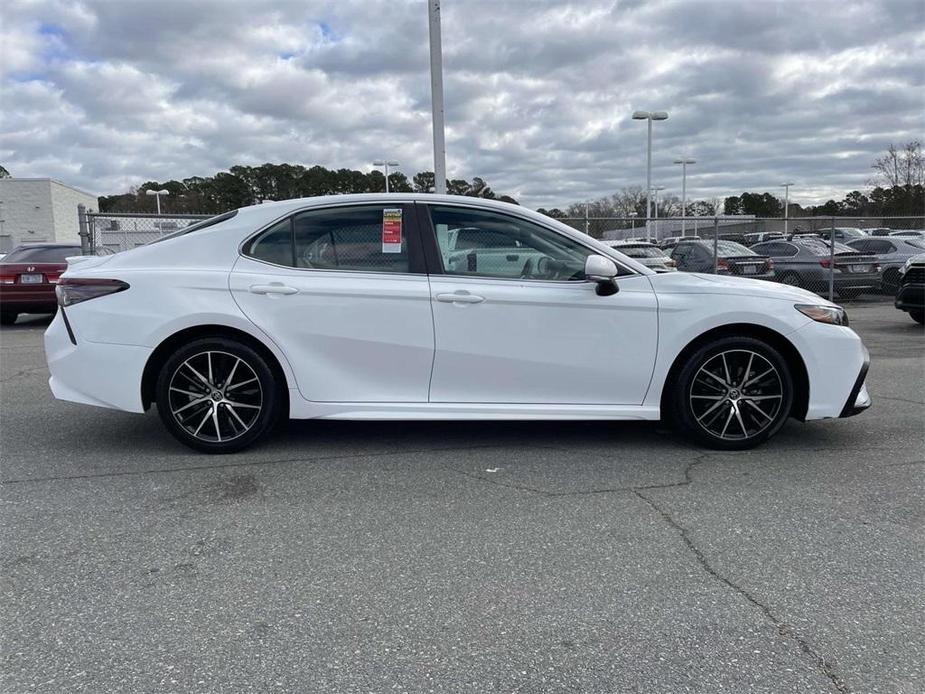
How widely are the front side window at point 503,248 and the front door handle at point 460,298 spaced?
0.58ft

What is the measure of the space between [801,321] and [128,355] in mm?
4324

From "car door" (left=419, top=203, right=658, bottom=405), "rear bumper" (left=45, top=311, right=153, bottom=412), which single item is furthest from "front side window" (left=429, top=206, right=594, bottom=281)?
"rear bumper" (left=45, top=311, right=153, bottom=412)

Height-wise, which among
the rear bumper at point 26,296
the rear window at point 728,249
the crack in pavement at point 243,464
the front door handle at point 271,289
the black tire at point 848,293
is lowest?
the crack in pavement at point 243,464

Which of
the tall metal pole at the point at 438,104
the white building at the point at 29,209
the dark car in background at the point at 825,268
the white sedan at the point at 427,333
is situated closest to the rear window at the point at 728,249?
the dark car in background at the point at 825,268

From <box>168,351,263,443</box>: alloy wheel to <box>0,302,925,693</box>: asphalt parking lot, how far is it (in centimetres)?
21

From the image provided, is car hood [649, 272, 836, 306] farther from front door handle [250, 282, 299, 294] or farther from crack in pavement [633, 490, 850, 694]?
front door handle [250, 282, 299, 294]

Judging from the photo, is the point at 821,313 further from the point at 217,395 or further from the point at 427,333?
the point at 217,395

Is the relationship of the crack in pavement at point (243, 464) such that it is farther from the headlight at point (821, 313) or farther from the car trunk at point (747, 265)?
the car trunk at point (747, 265)

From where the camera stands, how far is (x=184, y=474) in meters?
4.16

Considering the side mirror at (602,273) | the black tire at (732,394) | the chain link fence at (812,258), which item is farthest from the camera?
the chain link fence at (812,258)

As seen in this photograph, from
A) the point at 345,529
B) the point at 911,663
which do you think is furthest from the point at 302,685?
the point at 911,663

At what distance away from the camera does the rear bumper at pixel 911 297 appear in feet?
36.0

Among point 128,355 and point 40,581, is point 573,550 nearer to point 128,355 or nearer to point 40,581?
point 40,581

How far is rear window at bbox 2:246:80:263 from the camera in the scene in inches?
484
